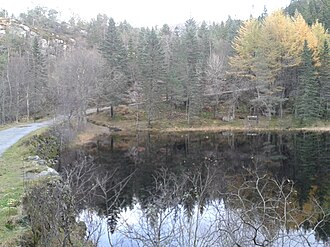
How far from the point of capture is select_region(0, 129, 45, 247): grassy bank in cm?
929

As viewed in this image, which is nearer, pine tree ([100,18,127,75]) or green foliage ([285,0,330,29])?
pine tree ([100,18,127,75])

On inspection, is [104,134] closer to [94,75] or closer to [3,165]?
[94,75]

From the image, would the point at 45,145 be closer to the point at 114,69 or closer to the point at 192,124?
the point at 192,124

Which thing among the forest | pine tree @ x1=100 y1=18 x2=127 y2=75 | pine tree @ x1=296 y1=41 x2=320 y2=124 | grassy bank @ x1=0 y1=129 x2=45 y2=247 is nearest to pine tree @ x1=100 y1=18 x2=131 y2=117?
pine tree @ x1=100 y1=18 x2=127 y2=75

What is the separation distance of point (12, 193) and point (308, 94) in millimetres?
38706

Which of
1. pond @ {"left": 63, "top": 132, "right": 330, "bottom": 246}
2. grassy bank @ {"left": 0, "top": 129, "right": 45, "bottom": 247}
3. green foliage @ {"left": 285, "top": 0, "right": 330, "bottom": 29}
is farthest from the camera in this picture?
green foliage @ {"left": 285, "top": 0, "right": 330, "bottom": 29}

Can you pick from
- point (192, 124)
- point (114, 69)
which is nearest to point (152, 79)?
point (192, 124)

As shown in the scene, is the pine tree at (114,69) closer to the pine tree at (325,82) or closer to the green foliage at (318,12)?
the pine tree at (325,82)

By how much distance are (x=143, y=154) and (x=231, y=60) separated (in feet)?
83.7

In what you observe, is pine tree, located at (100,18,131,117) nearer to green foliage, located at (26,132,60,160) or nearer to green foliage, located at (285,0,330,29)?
green foliage, located at (26,132,60,160)

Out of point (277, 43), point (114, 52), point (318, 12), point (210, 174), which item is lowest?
point (210, 174)

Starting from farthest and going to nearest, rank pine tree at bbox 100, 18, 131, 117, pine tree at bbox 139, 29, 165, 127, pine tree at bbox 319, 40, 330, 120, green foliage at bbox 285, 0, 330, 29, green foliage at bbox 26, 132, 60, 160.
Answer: green foliage at bbox 285, 0, 330, 29, pine tree at bbox 100, 18, 131, 117, pine tree at bbox 139, 29, 165, 127, pine tree at bbox 319, 40, 330, 120, green foliage at bbox 26, 132, 60, 160

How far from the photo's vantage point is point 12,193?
1259 cm

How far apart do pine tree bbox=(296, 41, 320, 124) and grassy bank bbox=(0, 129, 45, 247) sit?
3230 cm
